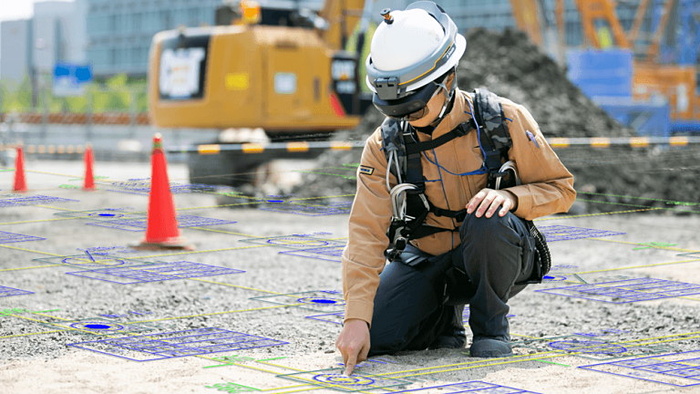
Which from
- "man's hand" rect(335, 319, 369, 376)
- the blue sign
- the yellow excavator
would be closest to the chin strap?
"man's hand" rect(335, 319, 369, 376)

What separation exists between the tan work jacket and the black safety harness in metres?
0.03

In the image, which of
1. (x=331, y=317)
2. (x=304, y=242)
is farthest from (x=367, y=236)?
(x=304, y=242)

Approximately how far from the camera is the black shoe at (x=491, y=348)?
4031 mm

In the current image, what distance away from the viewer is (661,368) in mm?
3859

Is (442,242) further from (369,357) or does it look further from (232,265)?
(232,265)

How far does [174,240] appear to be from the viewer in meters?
8.02

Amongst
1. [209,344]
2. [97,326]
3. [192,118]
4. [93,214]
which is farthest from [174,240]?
[192,118]

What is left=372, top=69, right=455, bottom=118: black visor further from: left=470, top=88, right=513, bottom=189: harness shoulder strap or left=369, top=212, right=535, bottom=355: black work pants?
left=369, top=212, right=535, bottom=355: black work pants

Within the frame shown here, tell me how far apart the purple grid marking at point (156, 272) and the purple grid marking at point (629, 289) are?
1969mm

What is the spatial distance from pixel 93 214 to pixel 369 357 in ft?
10.0

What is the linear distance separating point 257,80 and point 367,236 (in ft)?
31.7

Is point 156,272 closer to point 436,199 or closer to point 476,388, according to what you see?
point 436,199

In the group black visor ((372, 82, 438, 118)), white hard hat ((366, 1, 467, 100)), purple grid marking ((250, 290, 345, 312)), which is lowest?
purple grid marking ((250, 290, 345, 312))

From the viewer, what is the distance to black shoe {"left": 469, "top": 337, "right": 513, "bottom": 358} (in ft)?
13.2
